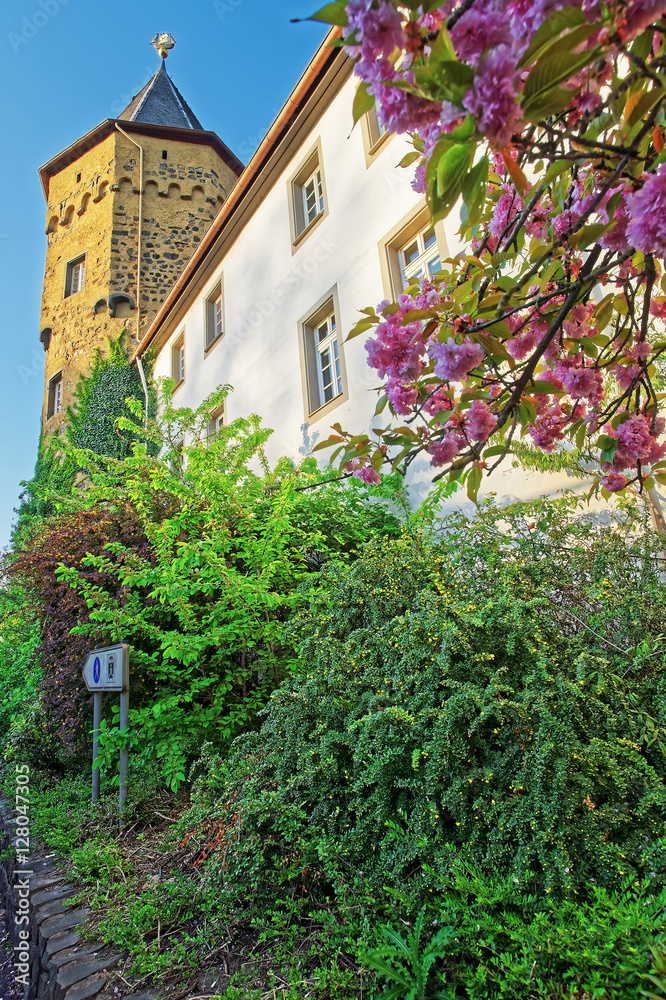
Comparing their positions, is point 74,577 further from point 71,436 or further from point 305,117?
point 71,436

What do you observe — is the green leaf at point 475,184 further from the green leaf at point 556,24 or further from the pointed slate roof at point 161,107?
the pointed slate roof at point 161,107

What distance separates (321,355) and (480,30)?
26.2ft

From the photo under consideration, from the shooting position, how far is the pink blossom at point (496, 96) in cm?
87

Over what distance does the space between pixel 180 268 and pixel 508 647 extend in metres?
18.7

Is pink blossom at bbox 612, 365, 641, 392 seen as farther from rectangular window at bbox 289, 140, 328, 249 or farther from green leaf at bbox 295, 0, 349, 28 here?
rectangular window at bbox 289, 140, 328, 249

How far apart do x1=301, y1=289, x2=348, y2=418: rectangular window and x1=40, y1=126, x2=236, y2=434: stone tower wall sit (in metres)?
10.2

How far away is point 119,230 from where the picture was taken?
1748 centimetres

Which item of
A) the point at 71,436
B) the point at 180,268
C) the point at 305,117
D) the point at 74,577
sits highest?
the point at 180,268

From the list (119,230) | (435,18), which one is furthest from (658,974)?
(119,230)

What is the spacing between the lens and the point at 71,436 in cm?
1584

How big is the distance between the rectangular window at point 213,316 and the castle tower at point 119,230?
4960 millimetres

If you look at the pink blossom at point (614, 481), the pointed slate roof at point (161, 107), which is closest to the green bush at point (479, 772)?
the pink blossom at point (614, 481)

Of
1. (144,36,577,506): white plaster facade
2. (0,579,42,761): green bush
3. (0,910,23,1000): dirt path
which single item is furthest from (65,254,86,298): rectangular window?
(0,910,23,1000): dirt path

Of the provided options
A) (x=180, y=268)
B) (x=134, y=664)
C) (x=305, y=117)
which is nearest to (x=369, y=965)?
(x=134, y=664)
